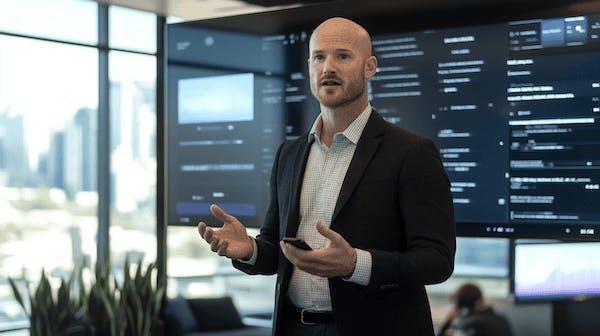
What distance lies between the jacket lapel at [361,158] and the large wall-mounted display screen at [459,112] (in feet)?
7.02

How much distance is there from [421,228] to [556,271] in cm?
291

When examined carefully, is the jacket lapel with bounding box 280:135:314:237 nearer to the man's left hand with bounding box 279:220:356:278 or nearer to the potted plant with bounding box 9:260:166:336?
the man's left hand with bounding box 279:220:356:278

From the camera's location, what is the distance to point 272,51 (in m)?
4.81

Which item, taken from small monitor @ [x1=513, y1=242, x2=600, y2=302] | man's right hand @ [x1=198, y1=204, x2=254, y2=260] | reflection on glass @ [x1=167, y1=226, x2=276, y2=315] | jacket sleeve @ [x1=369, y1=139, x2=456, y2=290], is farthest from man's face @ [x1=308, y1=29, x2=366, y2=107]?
reflection on glass @ [x1=167, y1=226, x2=276, y2=315]

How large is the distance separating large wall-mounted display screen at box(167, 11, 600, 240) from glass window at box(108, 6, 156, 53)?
1801 millimetres

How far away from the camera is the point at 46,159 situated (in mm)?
6438

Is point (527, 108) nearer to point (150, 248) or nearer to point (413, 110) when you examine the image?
point (413, 110)

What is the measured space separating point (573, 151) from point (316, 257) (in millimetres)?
2555

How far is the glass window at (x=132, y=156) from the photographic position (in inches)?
269

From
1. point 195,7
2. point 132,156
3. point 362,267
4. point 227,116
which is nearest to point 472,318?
point 227,116

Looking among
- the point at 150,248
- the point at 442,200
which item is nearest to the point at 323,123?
the point at 442,200

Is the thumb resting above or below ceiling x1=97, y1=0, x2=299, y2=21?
below

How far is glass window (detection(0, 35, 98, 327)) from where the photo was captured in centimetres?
616

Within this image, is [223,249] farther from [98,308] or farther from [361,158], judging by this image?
[98,308]
